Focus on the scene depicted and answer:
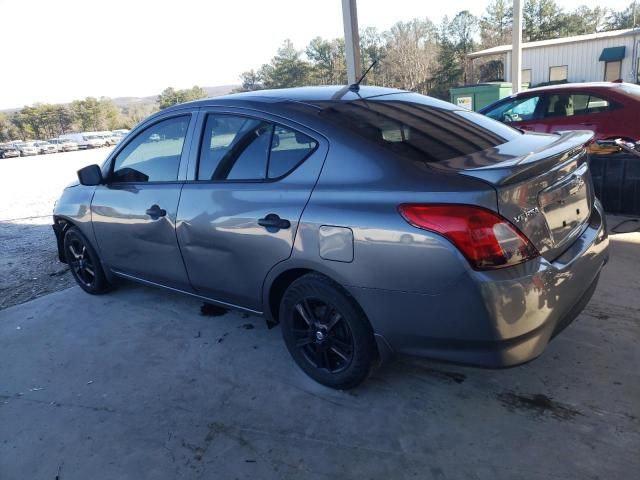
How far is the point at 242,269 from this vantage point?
2.97 m

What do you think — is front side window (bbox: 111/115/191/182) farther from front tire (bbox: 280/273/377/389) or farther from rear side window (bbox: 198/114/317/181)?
front tire (bbox: 280/273/377/389)

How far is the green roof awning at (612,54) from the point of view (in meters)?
26.6

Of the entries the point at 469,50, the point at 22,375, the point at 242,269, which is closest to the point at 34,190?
the point at 22,375

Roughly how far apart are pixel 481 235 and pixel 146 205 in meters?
2.41

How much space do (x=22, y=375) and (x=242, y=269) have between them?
1.75 metres

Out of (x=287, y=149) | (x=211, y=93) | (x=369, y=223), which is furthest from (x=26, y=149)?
(x=369, y=223)

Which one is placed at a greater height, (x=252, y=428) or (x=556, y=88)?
(x=556, y=88)

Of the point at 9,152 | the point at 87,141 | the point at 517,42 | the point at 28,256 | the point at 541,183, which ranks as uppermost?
the point at 517,42

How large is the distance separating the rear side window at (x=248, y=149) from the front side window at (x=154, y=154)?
281 mm

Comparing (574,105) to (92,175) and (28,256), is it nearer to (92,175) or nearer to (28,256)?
(92,175)

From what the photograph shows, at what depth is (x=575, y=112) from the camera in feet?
23.8

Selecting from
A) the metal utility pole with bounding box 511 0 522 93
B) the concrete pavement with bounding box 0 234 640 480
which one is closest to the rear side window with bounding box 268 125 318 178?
the concrete pavement with bounding box 0 234 640 480

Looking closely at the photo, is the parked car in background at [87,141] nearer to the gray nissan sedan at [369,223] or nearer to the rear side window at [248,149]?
the gray nissan sedan at [369,223]

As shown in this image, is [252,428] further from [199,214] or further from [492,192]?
[492,192]
